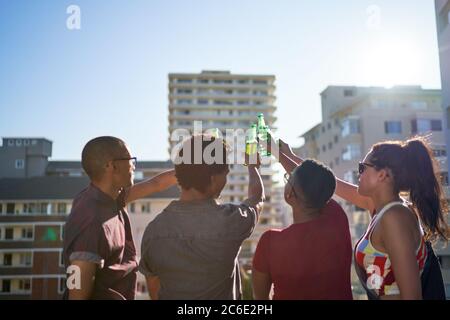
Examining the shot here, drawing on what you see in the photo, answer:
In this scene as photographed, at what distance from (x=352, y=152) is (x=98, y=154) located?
130 ft

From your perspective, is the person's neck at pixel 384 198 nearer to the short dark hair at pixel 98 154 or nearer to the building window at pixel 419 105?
the short dark hair at pixel 98 154

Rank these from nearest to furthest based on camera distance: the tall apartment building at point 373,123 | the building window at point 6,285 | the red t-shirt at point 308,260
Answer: the red t-shirt at point 308,260 → the tall apartment building at point 373,123 → the building window at point 6,285

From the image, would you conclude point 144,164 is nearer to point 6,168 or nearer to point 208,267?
point 6,168

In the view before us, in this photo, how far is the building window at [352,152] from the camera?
134 ft

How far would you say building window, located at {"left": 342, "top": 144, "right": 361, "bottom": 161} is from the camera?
134 ft

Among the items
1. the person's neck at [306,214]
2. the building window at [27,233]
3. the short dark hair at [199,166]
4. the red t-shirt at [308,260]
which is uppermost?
the short dark hair at [199,166]

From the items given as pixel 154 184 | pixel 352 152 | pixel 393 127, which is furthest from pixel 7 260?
pixel 154 184

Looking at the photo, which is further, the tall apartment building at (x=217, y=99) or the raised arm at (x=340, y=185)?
the tall apartment building at (x=217, y=99)

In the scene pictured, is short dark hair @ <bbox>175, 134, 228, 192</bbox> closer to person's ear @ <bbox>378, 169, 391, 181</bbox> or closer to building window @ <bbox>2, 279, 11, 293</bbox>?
person's ear @ <bbox>378, 169, 391, 181</bbox>

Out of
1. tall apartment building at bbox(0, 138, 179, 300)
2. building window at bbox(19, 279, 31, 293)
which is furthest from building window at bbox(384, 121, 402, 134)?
building window at bbox(19, 279, 31, 293)

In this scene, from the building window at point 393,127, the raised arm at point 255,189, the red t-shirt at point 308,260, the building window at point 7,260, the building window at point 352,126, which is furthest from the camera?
the building window at point 352,126

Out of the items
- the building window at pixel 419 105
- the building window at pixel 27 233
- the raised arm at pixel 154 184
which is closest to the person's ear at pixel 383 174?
the raised arm at pixel 154 184

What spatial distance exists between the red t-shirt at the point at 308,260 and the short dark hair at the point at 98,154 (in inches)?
42.0

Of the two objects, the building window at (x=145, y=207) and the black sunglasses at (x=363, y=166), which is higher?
the building window at (x=145, y=207)
